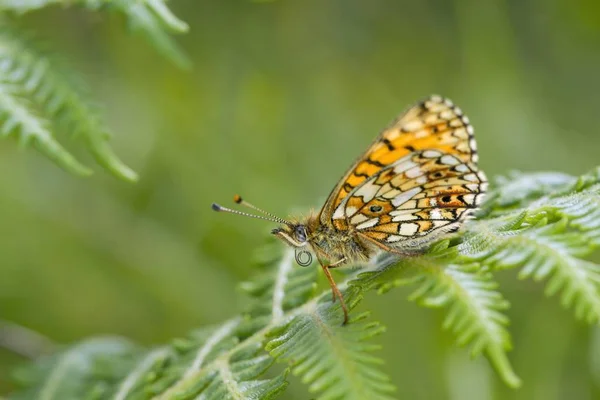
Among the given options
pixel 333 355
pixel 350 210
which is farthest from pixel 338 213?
pixel 333 355

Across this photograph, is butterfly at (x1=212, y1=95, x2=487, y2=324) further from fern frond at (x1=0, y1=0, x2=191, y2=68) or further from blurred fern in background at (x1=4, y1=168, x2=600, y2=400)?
fern frond at (x1=0, y1=0, x2=191, y2=68)

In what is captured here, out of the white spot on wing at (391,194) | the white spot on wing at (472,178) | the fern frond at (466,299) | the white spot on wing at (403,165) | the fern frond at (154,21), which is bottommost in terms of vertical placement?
the fern frond at (466,299)

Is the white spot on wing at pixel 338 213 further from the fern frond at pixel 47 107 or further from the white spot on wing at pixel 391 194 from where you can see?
the fern frond at pixel 47 107

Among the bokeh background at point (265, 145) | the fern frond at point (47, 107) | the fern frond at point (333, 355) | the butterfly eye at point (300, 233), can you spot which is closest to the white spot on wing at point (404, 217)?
the butterfly eye at point (300, 233)

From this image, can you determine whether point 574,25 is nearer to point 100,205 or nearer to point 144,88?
point 144,88

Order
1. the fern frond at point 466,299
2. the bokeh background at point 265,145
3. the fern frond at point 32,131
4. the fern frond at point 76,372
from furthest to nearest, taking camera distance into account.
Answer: the bokeh background at point 265,145, the fern frond at point 76,372, the fern frond at point 32,131, the fern frond at point 466,299

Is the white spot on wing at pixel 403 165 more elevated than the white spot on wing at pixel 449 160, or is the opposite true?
the white spot on wing at pixel 403 165

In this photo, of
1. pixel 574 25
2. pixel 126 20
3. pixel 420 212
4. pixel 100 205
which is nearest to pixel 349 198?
pixel 420 212

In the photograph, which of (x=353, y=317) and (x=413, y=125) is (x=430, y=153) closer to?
(x=413, y=125)
